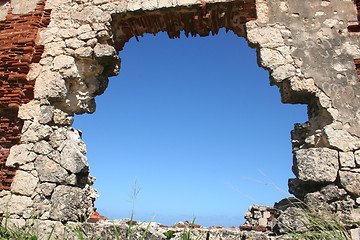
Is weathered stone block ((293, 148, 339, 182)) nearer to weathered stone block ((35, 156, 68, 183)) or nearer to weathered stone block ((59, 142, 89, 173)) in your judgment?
weathered stone block ((59, 142, 89, 173))

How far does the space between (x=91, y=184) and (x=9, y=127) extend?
1361 mm

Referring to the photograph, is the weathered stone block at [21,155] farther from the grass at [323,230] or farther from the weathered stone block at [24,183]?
the grass at [323,230]

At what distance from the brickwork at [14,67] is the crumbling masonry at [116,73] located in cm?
2

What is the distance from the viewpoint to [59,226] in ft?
11.6

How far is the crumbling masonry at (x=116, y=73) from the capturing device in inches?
133

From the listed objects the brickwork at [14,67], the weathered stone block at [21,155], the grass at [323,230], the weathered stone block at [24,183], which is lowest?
the grass at [323,230]

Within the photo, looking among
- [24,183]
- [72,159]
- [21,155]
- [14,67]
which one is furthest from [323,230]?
[14,67]

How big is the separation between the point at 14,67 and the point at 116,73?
1464 mm

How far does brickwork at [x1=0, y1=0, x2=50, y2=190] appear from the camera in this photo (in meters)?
4.04

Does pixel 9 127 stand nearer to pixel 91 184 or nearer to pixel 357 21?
pixel 91 184

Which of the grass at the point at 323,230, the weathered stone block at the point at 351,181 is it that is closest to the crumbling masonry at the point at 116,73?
the weathered stone block at the point at 351,181

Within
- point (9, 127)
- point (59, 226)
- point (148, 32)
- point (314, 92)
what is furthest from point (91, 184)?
point (314, 92)

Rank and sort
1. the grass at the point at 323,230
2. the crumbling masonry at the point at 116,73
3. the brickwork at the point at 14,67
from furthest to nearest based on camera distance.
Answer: the brickwork at the point at 14,67 → the crumbling masonry at the point at 116,73 → the grass at the point at 323,230

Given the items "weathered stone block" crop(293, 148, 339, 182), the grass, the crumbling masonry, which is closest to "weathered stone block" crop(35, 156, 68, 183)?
the crumbling masonry
